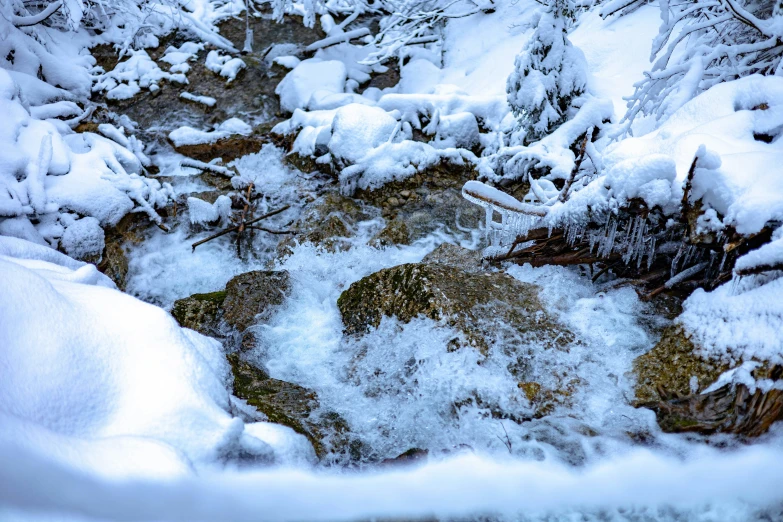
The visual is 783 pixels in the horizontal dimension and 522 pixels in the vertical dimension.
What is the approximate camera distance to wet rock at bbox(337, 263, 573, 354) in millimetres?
3350

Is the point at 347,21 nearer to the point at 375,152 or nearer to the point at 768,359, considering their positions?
the point at 375,152

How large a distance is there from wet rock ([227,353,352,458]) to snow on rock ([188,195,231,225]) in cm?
289

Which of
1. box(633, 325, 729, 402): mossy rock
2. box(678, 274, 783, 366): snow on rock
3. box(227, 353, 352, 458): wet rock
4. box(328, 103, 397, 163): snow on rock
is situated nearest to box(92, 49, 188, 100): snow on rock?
box(328, 103, 397, 163): snow on rock

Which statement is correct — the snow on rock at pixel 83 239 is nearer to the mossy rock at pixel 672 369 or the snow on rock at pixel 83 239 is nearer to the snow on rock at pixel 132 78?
the snow on rock at pixel 132 78

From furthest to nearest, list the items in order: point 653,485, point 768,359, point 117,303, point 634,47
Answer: point 634,47
point 117,303
point 768,359
point 653,485

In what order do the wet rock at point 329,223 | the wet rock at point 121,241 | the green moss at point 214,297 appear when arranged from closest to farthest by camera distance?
the green moss at point 214,297 < the wet rock at point 121,241 < the wet rock at point 329,223

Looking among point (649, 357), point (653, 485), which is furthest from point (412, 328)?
point (653, 485)

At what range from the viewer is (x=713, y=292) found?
9.98 ft

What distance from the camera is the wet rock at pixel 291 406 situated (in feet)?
8.78

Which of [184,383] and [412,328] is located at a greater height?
[184,383]

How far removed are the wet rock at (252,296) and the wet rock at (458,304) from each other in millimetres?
648

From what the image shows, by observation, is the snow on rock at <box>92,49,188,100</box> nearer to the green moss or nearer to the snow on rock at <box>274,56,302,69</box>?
the snow on rock at <box>274,56,302,69</box>

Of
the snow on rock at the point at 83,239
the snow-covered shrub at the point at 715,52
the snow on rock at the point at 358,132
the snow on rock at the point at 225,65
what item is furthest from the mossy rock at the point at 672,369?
the snow on rock at the point at 225,65

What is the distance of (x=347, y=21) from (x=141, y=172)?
6.66m
